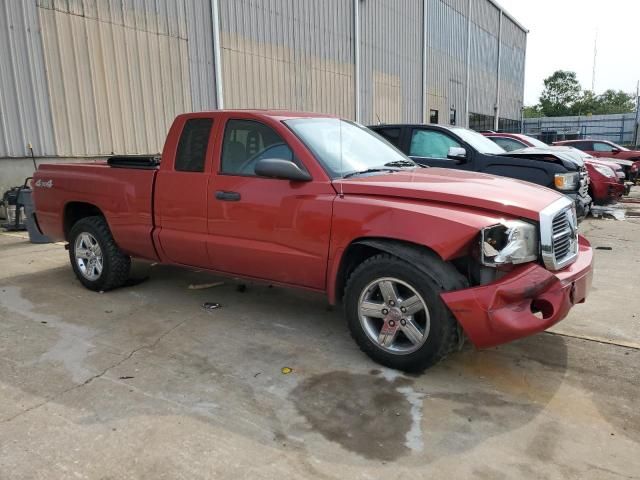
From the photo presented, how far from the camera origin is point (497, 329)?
315 cm

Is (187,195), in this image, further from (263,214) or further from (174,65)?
(174,65)

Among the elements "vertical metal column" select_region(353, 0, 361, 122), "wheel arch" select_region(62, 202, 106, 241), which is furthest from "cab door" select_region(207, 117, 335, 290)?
"vertical metal column" select_region(353, 0, 361, 122)

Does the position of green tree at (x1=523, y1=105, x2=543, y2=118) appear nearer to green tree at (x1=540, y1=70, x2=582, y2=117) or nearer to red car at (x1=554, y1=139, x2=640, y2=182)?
green tree at (x1=540, y1=70, x2=582, y2=117)

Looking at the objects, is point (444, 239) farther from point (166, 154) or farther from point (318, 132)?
point (166, 154)

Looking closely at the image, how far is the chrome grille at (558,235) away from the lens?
328cm

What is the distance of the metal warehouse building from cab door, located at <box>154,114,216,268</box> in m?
6.09

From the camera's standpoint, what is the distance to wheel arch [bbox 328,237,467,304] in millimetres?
3316

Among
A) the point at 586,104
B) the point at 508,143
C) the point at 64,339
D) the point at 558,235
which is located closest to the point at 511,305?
the point at 558,235

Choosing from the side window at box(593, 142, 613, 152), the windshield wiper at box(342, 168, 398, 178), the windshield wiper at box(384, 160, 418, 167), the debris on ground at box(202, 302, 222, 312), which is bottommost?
the debris on ground at box(202, 302, 222, 312)

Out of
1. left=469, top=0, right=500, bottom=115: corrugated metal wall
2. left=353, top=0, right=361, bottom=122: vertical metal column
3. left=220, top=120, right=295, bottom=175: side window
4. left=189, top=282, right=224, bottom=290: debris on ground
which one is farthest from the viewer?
left=469, top=0, right=500, bottom=115: corrugated metal wall

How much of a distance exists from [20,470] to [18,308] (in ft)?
9.08

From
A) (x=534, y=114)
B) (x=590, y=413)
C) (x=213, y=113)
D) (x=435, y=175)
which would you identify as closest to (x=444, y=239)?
(x=435, y=175)

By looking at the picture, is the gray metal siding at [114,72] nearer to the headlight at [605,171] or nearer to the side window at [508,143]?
the side window at [508,143]

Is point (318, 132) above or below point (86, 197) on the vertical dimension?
above
